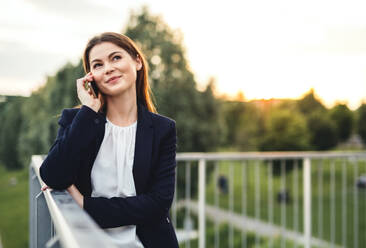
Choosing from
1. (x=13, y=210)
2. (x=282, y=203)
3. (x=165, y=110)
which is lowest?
(x=13, y=210)

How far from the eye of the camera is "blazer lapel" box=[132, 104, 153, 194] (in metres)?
1.54

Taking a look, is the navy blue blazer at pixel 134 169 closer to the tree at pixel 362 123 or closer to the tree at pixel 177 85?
the tree at pixel 177 85

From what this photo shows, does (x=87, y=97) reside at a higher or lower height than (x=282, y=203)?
higher

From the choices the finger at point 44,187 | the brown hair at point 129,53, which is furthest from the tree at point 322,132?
the finger at point 44,187

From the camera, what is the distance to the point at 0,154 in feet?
79.7

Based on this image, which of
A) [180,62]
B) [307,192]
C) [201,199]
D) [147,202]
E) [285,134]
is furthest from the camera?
[285,134]

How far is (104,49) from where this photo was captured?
1.59m

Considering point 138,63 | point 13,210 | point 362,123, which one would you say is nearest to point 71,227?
point 138,63

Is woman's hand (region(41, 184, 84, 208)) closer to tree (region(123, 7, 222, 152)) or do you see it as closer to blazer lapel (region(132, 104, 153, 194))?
blazer lapel (region(132, 104, 153, 194))

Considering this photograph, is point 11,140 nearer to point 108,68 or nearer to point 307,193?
point 307,193

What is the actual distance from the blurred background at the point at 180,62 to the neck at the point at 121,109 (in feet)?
43.2

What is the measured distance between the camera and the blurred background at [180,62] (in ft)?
58.5

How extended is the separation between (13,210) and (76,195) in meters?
25.7

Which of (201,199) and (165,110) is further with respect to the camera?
(165,110)
